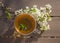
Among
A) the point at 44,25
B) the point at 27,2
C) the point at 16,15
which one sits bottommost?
the point at 44,25

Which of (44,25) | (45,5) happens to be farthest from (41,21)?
(45,5)

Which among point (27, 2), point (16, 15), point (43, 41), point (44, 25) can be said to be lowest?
point (43, 41)

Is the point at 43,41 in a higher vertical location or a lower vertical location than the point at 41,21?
lower

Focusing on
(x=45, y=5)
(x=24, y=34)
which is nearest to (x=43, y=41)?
(x=24, y=34)

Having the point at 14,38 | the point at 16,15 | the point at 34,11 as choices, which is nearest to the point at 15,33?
the point at 14,38

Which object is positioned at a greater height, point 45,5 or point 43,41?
point 45,5

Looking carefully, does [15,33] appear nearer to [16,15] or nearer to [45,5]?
[16,15]

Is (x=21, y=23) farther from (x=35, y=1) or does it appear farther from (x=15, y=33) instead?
(x=35, y=1)

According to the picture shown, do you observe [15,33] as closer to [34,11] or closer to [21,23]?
[21,23]
